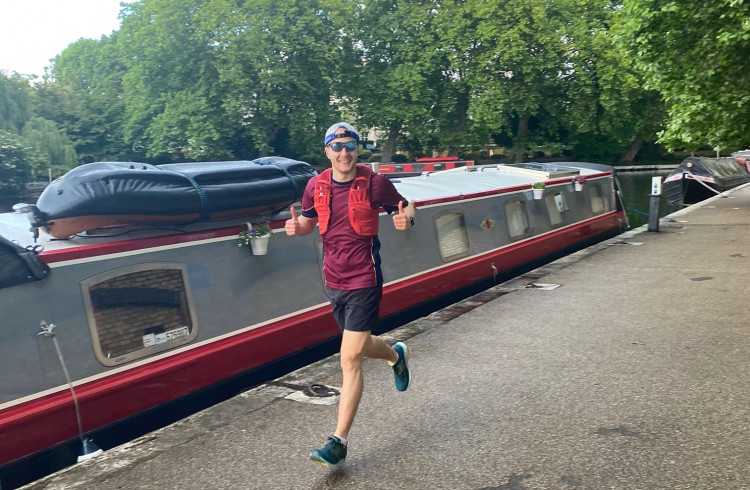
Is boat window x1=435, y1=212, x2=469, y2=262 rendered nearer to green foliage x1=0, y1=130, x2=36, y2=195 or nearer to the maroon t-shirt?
the maroon t-shirt

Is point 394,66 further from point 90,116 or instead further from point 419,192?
point 419,192

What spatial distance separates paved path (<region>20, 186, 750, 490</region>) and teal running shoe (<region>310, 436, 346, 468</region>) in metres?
0.13

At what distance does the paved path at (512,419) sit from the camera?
11.1ft

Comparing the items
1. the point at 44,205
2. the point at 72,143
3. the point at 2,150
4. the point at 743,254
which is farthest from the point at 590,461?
the point at 72,143

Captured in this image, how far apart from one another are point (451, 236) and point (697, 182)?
2099 centimetres

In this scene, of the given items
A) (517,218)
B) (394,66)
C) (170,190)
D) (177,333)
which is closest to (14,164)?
(394,66)

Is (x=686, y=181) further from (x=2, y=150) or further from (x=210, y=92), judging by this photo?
(x=2, y=150)

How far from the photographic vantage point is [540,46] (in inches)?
1517

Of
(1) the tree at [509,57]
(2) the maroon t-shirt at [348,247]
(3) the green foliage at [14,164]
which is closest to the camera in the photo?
(2) the maroon t-shirt at [348,247]

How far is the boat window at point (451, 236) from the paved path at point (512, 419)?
165cm

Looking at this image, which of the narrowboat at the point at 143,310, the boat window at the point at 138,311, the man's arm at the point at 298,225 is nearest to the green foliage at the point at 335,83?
the narrowboat at the point at 143,310

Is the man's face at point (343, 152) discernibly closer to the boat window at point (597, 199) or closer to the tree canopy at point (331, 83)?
the boat window at point (597, 199)

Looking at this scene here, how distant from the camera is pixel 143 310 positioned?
476 cm

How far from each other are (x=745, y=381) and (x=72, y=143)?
45.8 meters
